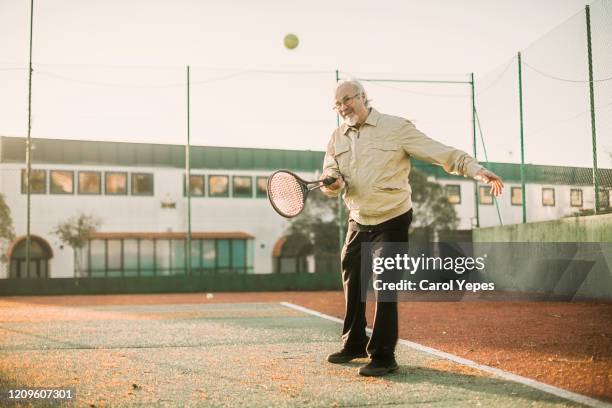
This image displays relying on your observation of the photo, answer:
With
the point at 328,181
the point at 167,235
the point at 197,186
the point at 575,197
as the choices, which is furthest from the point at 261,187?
the point at 328,181

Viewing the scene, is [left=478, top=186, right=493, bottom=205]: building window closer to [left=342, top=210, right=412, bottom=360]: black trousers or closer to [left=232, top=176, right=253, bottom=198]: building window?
[left=232, top=176, right=253, bottom=198]: building window

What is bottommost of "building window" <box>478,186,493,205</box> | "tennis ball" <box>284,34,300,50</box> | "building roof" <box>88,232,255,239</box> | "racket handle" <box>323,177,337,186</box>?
"building roof" <box>88,232,255,239</box>

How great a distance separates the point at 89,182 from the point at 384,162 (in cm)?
3296

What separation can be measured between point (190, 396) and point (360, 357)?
162 cm

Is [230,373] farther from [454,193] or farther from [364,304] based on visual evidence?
[454,193]

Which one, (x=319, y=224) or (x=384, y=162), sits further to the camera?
(x=319, y=224)

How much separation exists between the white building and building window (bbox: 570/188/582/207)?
740 inches

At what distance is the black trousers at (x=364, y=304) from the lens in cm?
469

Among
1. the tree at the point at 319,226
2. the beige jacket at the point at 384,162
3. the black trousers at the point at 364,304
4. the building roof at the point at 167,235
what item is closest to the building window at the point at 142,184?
the building roof at the point at 167,235

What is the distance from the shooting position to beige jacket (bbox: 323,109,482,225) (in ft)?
15.8

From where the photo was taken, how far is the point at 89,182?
35719mm

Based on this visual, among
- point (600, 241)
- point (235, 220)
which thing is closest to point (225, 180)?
point (235, 220)

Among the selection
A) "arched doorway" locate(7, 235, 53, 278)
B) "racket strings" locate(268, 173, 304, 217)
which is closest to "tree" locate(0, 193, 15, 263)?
"arched doorway" locate(7, 235, 53, 278)

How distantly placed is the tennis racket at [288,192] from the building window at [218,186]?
32996 mm
